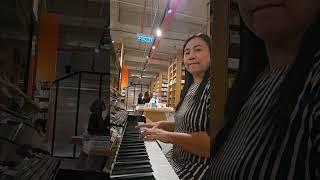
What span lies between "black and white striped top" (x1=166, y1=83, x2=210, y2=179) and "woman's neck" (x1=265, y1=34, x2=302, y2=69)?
1.65ft

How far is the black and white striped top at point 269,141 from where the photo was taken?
0.68 ft

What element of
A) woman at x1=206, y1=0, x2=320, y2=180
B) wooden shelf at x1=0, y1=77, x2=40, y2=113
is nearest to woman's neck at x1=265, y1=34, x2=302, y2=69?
woman at x1=206, y1=0, x2=320, y2=180

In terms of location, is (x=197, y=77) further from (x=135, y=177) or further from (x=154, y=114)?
(x=154, y=114)

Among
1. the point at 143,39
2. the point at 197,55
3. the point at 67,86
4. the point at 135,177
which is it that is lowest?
the point at 135,177

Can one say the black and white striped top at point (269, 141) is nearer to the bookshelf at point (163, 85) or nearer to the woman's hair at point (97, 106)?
the woman's hair at point (97, 106)

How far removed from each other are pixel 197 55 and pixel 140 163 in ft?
1.32

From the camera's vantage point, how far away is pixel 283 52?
291 mm

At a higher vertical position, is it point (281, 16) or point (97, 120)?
point (281, 16)

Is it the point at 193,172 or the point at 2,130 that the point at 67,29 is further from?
the point at 193,172

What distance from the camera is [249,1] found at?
0.30m

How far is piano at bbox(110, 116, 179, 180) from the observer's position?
0.68m

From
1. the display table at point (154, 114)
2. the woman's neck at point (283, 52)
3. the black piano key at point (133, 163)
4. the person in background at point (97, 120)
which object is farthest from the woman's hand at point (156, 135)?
the woman's neck at point (283, 52)

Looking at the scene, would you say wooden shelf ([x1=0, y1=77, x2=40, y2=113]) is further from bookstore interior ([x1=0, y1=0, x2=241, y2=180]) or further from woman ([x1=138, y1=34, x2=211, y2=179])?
woman ([x1=138, y1=34, x2=211, y2=179])

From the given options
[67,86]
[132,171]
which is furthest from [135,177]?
[67,86]
